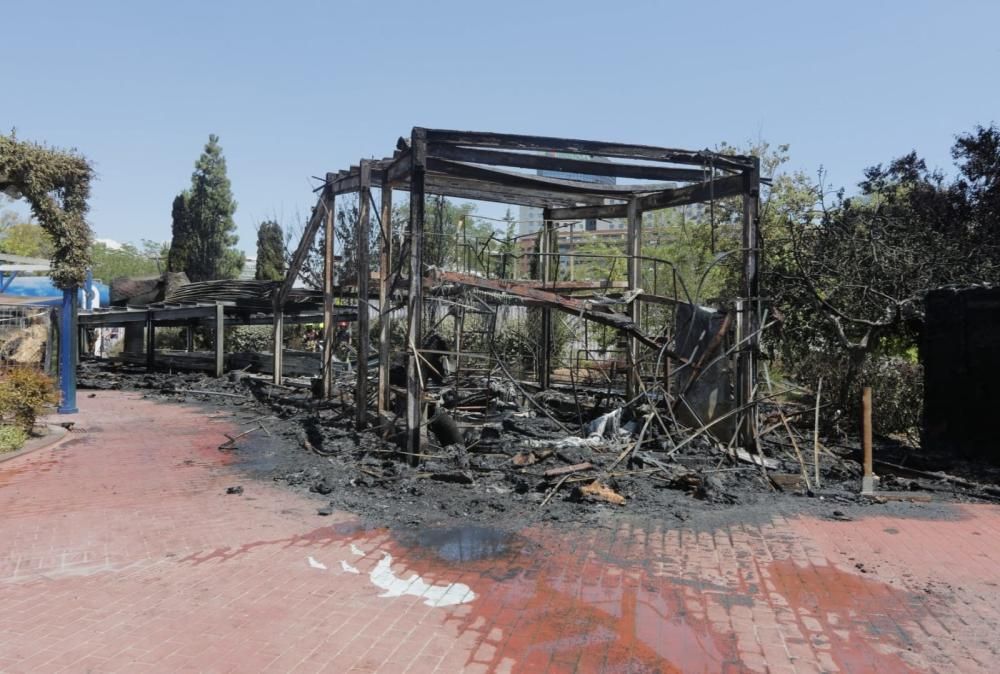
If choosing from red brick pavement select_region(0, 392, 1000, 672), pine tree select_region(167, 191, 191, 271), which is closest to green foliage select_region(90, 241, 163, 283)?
pine tree select_region(167, 191, 191, 271)

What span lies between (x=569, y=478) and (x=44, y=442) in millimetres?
8310

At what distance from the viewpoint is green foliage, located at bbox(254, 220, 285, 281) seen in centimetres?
3053

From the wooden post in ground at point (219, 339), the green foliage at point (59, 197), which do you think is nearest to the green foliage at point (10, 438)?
the green foliage at point (59, 197)

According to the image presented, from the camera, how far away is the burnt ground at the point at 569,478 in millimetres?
7418

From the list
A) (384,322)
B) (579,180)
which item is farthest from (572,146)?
(579,180)

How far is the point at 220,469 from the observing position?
958cm

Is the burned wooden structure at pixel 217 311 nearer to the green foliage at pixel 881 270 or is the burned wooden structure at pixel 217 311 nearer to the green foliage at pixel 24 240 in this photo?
the green foliage at pixel 881 270

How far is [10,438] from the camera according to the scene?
10.1 meters

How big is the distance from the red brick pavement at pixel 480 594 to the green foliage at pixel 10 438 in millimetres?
2767

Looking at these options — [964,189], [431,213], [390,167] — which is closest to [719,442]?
[390,167]

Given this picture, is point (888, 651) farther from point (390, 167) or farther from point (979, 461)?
point (390, 167)

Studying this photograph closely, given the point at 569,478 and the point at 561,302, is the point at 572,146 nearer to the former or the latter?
the point at 561,302

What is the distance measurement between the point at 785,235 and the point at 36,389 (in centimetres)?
1556

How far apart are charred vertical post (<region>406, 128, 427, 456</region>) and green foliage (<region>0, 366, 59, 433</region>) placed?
19.9 feet
